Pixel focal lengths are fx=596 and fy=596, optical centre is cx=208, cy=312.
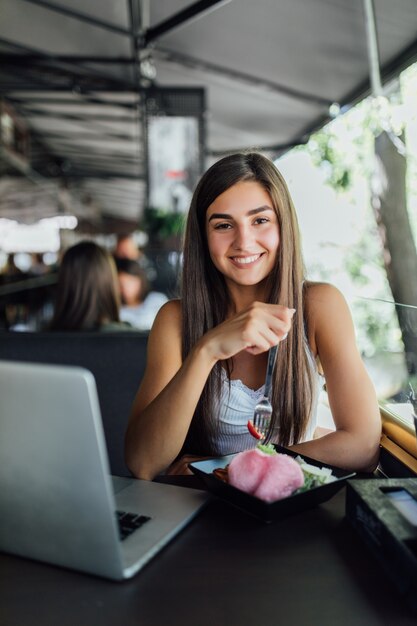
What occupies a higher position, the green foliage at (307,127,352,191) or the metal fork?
the green foliage at (307,127,352,191)

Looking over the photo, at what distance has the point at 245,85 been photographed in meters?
5.25

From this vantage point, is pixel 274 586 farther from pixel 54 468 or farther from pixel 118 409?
pixel 118 409

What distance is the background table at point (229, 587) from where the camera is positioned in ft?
2.37

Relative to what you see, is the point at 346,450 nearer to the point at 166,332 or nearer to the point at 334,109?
the point at 166,332

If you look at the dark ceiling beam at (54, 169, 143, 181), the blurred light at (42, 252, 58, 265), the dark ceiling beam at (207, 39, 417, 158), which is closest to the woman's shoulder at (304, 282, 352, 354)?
the dark ceiling beam at (207, 39, 417, 158)

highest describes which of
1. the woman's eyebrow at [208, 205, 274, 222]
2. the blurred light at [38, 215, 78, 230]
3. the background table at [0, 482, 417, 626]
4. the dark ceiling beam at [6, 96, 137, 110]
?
the dark ceiling beam at [6, 96, 137, 110]

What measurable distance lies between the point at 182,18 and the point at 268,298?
2878 millimetres

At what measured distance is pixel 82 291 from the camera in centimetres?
286

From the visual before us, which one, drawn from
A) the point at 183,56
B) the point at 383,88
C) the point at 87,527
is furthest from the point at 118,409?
the point at 183,56

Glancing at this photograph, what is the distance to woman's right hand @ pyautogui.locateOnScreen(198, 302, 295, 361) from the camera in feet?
3.92

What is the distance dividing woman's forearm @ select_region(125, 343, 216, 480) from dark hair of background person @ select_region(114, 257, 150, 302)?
3678 millimetres

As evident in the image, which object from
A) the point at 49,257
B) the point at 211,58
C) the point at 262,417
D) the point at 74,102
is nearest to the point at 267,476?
the point at 262,417

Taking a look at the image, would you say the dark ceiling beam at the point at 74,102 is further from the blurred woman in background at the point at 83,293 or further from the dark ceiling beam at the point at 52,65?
the blurred woman in background at the point at 83,293

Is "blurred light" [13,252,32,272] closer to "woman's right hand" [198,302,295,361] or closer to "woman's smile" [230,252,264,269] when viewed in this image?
"woman's smile" [230,252,264,269]
